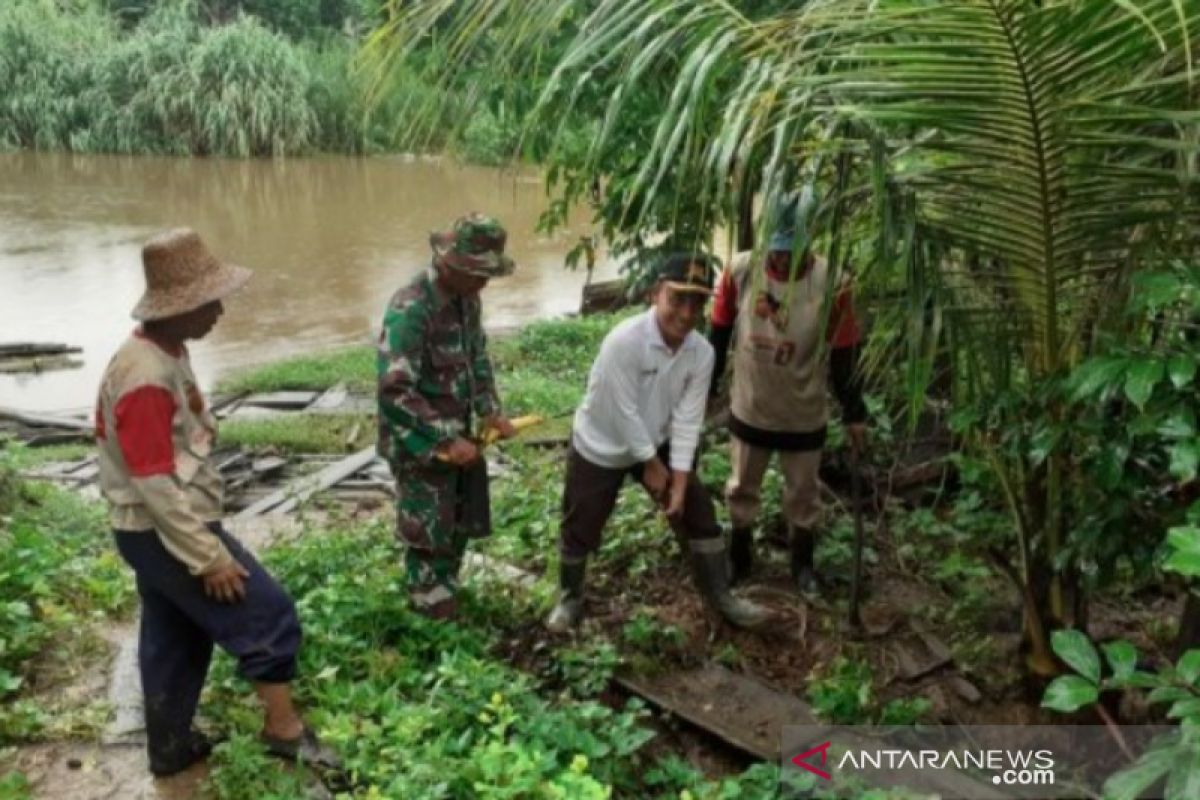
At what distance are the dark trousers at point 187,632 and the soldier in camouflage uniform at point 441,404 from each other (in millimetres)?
805

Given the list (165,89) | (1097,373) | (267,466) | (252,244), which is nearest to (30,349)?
(267,466)

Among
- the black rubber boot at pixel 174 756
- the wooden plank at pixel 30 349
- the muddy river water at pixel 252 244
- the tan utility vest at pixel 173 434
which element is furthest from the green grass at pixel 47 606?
the wooden plank at pixel 30 349

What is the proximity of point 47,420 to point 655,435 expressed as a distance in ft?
21.7

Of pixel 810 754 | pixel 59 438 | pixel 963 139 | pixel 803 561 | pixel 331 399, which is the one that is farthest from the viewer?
pixel 331 399

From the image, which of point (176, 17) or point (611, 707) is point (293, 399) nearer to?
point (611, 707)

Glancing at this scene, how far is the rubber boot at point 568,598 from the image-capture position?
396 centimetres

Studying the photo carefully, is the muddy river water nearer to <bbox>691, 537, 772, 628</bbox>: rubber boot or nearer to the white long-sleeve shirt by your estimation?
the white long-sleeve shirt

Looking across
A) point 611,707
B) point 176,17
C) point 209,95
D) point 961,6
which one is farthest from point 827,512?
point 176,17

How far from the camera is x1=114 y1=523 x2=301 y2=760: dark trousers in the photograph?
2.81 meters

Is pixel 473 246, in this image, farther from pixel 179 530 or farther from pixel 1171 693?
pixel 1171 693

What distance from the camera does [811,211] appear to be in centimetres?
256

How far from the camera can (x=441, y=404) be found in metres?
3.72

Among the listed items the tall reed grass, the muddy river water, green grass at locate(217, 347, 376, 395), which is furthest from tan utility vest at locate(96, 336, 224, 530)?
the tall reed grass

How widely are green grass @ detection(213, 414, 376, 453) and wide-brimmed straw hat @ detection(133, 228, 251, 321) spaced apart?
15.8 feet
